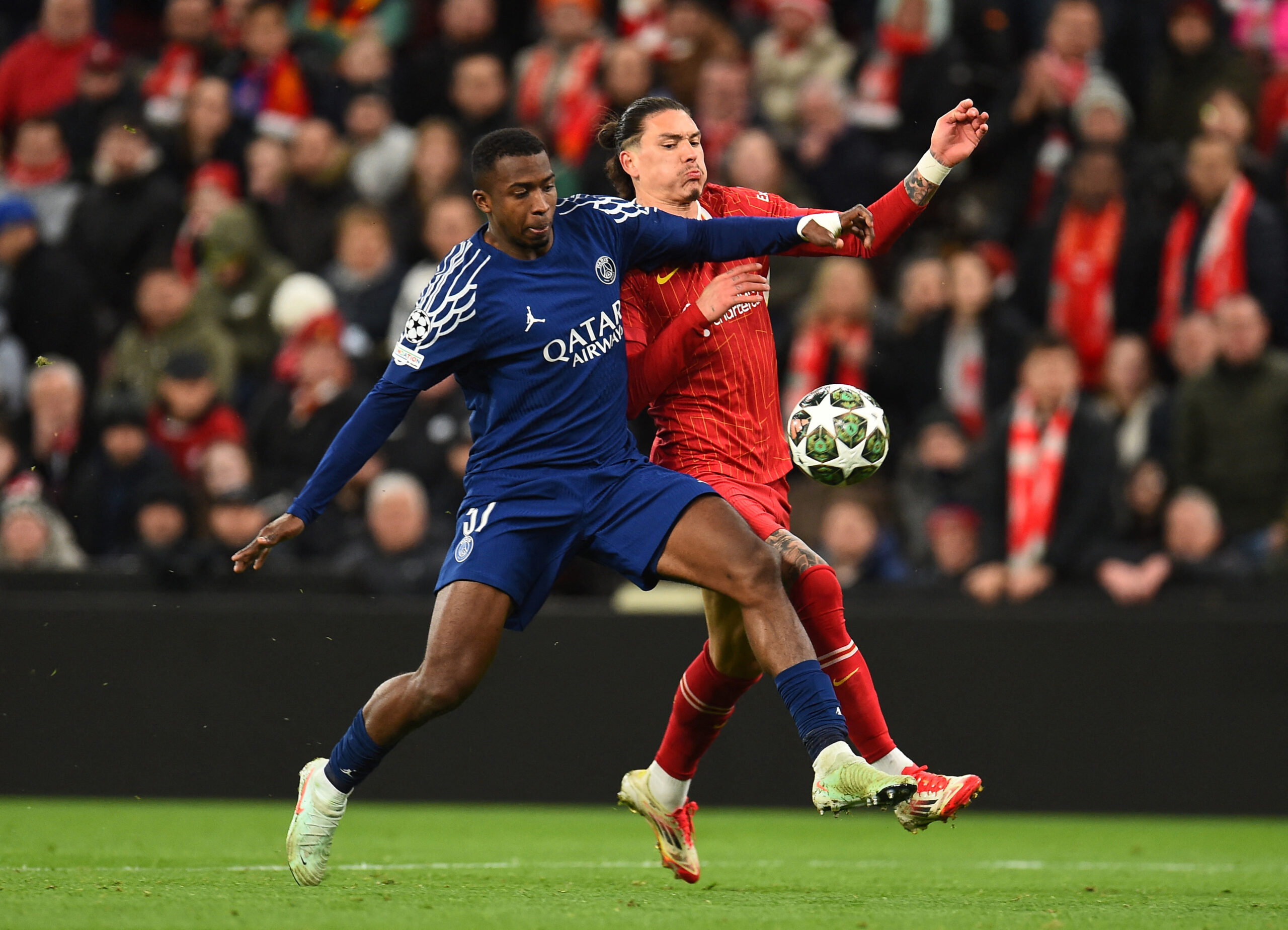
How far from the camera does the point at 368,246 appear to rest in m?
11.6

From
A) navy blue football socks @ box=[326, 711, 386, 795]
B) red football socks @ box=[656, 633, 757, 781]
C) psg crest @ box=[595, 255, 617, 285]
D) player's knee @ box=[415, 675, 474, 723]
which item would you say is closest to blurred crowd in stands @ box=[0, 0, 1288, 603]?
red football socks @ box=[656, 633, 757, 781]

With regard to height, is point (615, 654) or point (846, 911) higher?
point (846, 911)

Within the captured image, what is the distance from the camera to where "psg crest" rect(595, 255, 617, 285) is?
598cm

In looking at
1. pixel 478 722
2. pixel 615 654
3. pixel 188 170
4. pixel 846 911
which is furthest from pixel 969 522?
pixel 188 170

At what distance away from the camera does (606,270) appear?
6.01 meters

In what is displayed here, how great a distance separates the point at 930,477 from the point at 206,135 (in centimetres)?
580

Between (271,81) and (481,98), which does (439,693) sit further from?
(271,81)

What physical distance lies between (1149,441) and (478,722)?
401cm

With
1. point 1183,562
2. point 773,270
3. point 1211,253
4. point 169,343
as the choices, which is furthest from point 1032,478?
point 169,343

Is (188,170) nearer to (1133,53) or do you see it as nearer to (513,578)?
(1133,53)

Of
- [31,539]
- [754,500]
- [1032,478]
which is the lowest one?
[31,539]

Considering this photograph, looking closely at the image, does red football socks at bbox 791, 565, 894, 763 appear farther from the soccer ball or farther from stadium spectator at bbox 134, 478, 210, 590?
stadium spectator at bbox 134, 478, 210, 590

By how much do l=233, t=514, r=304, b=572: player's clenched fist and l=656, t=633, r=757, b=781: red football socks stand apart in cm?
158

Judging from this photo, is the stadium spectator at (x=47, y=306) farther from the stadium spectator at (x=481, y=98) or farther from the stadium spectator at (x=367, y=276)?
the stadium spectator at (x=481, y=98)
